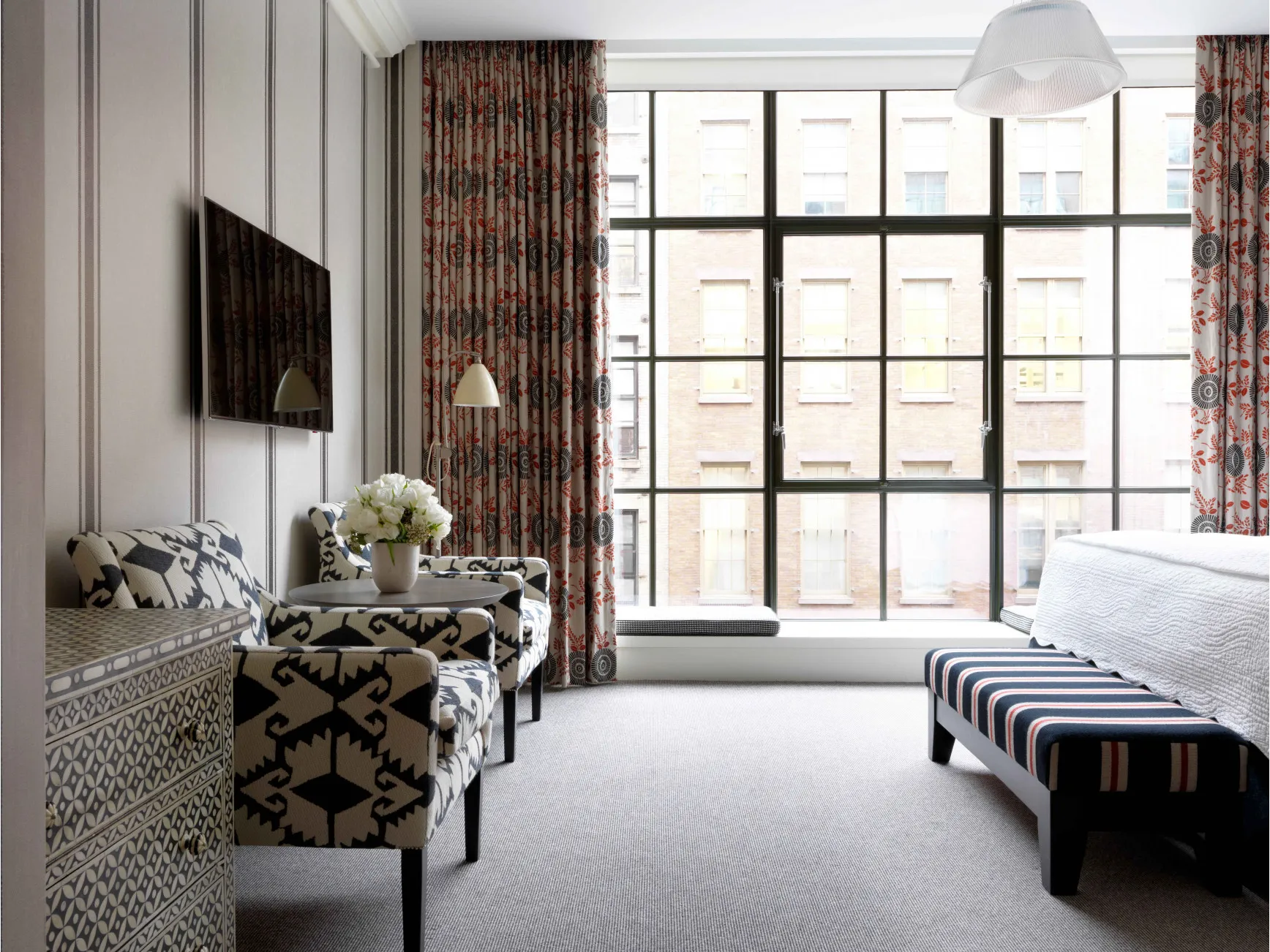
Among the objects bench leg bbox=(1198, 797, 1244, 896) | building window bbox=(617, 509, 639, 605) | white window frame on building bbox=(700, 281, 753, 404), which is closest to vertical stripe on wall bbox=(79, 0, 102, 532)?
bench leg bbox=(1198, 797, 1244, 896)

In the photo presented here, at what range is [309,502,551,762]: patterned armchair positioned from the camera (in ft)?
9.83

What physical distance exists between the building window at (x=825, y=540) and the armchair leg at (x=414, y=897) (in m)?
3.20

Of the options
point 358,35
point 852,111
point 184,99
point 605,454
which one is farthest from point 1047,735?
point 358,35

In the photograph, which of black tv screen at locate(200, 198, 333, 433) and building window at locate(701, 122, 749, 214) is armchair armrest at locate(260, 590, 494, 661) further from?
building window at locate(701, 122, 749, 214)

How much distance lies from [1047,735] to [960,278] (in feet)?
10.1

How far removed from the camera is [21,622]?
2.35ft

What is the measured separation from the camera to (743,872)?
86.7 inches

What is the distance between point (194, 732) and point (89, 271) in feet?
3.84

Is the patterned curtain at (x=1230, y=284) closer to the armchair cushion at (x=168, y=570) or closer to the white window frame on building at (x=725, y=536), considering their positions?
the white window frame on building at (x=725, y=536)

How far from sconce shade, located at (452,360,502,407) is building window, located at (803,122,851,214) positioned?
2041 millimetres

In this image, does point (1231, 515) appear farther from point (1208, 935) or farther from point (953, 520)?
point (1208, 935)

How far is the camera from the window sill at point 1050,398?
14.9ft

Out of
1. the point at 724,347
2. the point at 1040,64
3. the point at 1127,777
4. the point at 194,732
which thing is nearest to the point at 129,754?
the point at 194,732

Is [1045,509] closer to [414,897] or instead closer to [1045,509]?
[1045,509]
